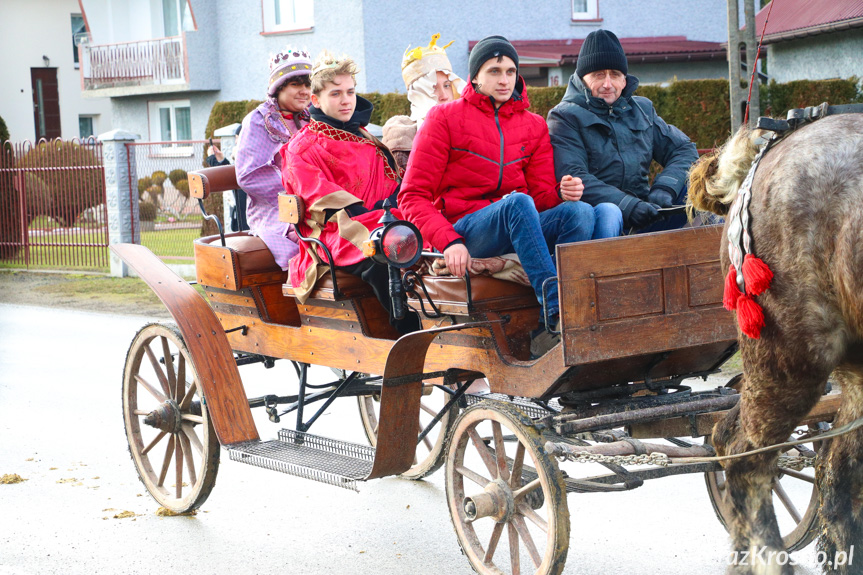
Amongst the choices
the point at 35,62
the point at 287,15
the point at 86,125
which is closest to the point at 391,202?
the point at 287,15

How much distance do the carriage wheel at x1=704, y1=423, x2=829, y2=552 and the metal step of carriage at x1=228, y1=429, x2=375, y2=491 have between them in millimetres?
1510

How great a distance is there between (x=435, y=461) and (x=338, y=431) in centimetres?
114

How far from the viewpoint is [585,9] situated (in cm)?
2280

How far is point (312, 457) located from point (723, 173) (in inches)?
86.8

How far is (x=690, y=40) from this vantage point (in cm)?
2339

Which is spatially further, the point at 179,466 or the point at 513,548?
the point at 179,466

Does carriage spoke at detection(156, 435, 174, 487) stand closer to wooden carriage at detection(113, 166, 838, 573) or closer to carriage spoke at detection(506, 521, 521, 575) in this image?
wooden carriage at detection(113, 166, 838, 573)

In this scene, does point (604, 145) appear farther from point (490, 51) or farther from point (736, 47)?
point (736, 47)

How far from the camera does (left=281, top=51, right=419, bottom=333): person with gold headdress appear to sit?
4648 millimetres

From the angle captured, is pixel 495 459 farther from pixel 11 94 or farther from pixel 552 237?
pixel 11 94

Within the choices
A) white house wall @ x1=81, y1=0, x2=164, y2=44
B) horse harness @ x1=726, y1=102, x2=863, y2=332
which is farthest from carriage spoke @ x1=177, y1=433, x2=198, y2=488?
white house wall @ x1=81, y1=0, x2=164, y2=44

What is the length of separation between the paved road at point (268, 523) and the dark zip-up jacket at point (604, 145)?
150 cm

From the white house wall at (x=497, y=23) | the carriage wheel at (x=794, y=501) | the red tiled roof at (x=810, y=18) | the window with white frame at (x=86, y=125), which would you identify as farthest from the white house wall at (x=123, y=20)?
the carriage wheel at (x=794, y=501)

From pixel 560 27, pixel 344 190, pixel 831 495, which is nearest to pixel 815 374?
pixel 831 495
